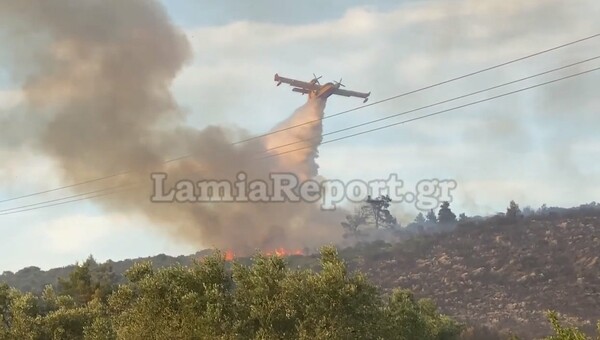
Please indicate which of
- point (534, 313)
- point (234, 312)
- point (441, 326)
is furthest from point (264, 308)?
point (534, 313)

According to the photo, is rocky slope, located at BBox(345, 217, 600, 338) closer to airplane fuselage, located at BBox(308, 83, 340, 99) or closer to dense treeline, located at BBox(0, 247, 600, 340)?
airplane fuselage, located at BBox(308, 83, 340, 99)

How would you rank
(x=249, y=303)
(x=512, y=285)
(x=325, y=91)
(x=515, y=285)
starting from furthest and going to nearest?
(x=515, y=285) < (x=512, y=285) < (x=325, y=91) < (x=249, y=303)

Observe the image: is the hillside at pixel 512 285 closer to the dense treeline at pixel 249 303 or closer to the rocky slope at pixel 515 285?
the rocky slope at pixel 515 285

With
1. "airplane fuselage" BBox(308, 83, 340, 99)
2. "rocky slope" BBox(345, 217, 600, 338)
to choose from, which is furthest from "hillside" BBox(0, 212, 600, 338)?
"airplane fuselage" BBox(308, 83, 340, 99)

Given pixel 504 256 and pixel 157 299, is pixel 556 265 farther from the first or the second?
pixel 157 299

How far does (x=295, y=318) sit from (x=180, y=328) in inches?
233

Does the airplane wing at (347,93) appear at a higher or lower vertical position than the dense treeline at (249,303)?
higher

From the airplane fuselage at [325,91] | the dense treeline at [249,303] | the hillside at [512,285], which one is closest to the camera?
the dense treeline at [249,303]

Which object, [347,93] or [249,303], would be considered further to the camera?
[347,93]

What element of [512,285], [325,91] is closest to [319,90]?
[325,91]

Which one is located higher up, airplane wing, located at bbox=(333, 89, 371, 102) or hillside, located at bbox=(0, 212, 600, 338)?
airplane wing, located at bbox=(333, 89, 371, 102)

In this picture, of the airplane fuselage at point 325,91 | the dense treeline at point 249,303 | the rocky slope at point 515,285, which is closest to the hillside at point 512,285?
the rocky slope at point 515,285

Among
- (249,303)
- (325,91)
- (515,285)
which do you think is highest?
(325,91)

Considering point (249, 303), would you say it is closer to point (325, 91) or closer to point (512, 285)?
point (325, 91)
